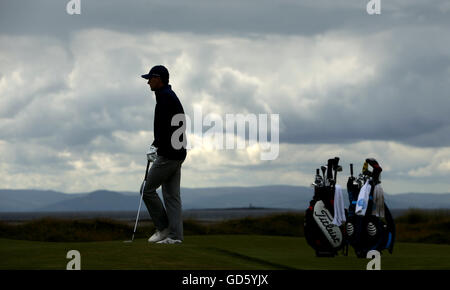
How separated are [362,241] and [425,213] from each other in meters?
24.2

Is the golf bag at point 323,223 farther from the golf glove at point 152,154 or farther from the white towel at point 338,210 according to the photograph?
the golf glove at point 152,154

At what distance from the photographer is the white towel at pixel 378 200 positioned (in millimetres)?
15430

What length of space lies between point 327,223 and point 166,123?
4332mm

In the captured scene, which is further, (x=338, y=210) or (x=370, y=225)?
(x=338, y=210)

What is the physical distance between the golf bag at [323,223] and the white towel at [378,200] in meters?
0.98

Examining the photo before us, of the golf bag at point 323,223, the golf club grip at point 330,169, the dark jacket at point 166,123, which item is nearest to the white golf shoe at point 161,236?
the dark jacket at point 166,123

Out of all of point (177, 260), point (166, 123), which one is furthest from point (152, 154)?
point (177, 260)

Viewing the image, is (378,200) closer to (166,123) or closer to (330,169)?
(330,169)

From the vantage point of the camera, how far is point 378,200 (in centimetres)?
1548

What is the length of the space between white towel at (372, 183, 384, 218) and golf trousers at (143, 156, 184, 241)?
4118 millimetres

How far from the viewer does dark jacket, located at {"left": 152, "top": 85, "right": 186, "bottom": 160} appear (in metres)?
14.5

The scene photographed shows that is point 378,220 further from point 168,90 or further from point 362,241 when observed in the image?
point 168,90

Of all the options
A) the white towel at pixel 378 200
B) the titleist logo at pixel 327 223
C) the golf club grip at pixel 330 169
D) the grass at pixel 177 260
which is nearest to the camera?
the grass at pixel 177 260
